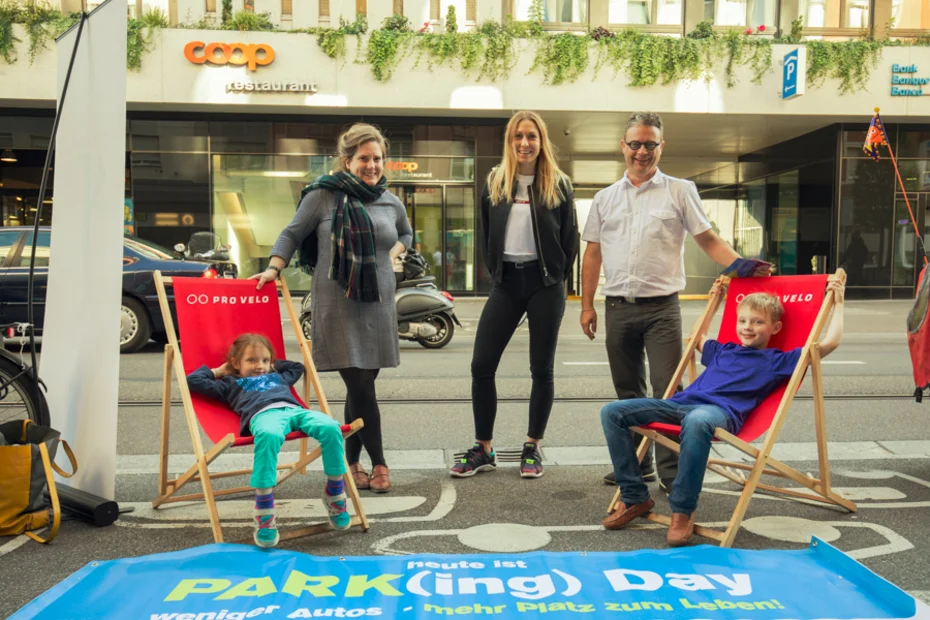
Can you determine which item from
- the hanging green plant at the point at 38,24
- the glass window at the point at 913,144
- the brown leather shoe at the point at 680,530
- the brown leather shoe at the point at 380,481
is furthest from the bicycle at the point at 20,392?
the glass window at the point at 913,144

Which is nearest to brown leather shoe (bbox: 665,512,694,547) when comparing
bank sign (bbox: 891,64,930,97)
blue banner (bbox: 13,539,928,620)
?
blue banner (bbox: 13,539,928,620)

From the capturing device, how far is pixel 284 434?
11.1 feet

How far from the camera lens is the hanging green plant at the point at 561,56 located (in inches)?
707

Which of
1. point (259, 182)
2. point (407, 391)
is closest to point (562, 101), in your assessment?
point (259, 182)

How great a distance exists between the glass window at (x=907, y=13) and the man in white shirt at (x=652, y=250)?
19.1 meters

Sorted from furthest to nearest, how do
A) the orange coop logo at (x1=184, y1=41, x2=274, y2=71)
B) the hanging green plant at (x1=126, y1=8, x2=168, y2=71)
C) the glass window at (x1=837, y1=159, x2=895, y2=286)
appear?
the glass window at (x1=837, y1=159, x2=895, y2=286) → the orange coop logo at (x1=184, y1=41, x2=274, y2=71) → the hanging green plant at (x1=126, y1=8, x2=168, y2=71)

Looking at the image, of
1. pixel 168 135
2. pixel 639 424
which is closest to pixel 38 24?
pixel 168 135

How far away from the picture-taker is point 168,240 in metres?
19.4

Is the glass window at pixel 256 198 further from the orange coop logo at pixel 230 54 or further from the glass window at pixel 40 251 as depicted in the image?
the glass window at pixel 40 251

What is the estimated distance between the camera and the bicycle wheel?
13.2ft

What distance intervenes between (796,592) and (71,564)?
9.03ft

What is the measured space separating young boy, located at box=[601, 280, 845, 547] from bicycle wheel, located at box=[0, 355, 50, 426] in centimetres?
283

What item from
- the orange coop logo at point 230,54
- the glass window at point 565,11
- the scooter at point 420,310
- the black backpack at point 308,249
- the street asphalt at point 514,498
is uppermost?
the glass window at point 565,11

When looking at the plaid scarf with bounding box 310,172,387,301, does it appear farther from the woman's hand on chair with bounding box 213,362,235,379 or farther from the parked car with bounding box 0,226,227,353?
the parked car with bounding box 0,226,227,353
